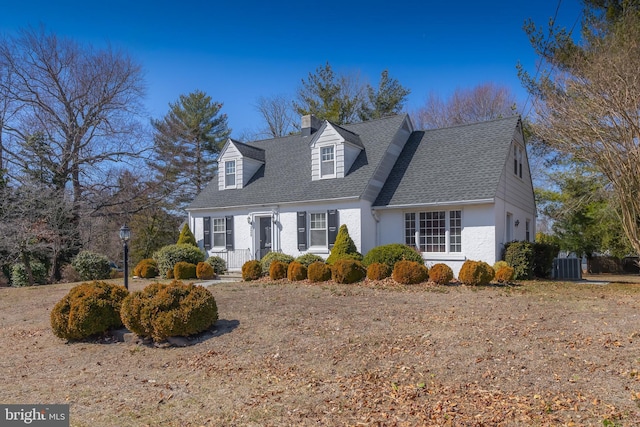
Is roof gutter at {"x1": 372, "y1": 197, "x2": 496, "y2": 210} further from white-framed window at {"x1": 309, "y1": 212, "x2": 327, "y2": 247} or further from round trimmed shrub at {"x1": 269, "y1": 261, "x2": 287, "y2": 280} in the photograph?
round trimmed shrub at {"x1": 269, "y1": 261, "x2": 287, "y2": 280}

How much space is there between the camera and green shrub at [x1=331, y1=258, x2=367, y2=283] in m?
12.9

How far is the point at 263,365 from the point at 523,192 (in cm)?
1562

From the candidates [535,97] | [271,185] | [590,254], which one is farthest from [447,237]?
[590,254]

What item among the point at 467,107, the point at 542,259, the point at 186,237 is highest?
the point at 467,107

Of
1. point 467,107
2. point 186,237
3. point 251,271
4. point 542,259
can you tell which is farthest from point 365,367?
point 467,107

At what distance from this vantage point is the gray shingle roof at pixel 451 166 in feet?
50.1

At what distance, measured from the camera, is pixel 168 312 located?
25.3ft

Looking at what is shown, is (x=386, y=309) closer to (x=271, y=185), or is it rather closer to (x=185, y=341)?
(x=185, y=341)

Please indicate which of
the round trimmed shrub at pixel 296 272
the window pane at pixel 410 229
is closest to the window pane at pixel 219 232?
the round trimmed shrub at pixel 296 272

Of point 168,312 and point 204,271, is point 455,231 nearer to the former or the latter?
point 204,271

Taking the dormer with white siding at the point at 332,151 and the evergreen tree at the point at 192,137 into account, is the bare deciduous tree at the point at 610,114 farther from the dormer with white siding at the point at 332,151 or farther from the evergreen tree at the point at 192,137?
the evergreen tree at the point at 192,137

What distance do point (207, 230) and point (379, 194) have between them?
8.03 meters

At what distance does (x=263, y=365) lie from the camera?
648 centimetres

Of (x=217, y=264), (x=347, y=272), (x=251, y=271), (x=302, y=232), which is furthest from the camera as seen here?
(x=217, y=264)
